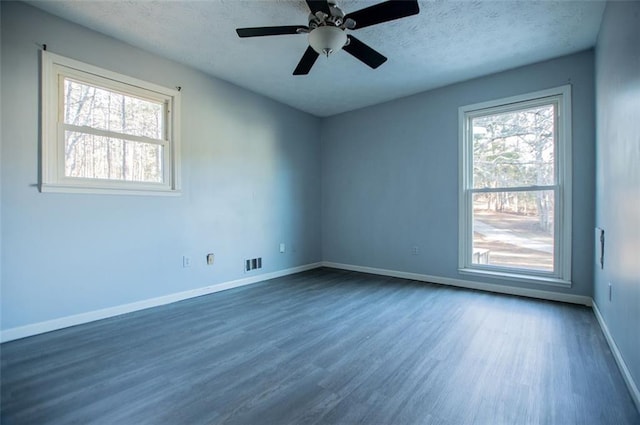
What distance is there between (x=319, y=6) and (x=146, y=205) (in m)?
2.65

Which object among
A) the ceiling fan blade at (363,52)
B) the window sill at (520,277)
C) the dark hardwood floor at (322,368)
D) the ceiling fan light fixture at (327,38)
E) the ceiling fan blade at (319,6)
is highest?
the ceiling fan blade at (319,6)

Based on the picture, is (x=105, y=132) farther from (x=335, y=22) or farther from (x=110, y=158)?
(x=335, y=22)

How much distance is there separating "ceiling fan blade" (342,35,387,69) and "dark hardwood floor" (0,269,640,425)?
2446 mm

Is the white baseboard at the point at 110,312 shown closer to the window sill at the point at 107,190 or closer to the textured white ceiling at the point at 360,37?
the window sill at the point at 107,190

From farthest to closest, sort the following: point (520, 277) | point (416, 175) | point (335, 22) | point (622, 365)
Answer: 1. point (416, 175)
2. point (520, 277)
3. point (335, 22)
4. point (622, 365)

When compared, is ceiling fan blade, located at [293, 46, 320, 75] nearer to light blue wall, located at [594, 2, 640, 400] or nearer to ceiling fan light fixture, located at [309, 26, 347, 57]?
ceiling fan light fixture, located at [309, 26, 347, 57]

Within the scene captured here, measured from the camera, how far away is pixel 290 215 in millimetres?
5000

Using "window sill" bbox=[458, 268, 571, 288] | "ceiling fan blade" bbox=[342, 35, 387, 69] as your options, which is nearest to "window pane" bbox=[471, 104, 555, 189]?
"window sill" bbox=[458, 268, 571, 288]

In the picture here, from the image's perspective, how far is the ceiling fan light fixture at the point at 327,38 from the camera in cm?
221

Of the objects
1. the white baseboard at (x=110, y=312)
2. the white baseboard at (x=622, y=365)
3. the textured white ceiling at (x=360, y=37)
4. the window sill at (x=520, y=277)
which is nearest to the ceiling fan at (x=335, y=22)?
the textured white ceiling at (x=360, y=37)

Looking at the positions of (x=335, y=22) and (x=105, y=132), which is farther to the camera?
(x=105, y=132)

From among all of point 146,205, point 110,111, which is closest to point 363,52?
point 110,111

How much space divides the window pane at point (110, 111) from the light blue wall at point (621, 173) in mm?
4094

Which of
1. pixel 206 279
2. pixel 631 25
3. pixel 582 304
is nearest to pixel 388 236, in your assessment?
pixel 582 304
